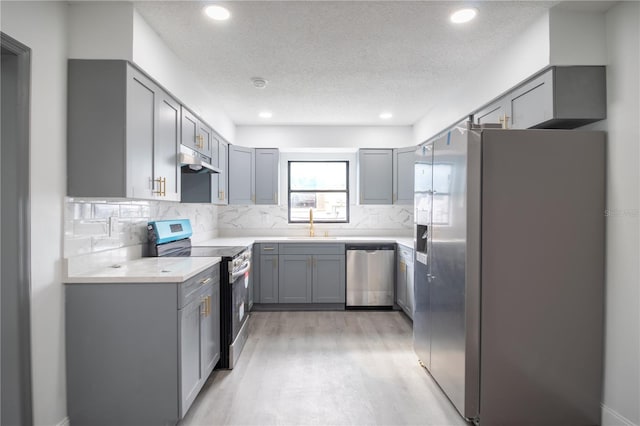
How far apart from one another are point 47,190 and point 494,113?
3012mm

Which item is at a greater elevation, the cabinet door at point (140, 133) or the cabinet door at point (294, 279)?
the cabinet door at point (140, 133)

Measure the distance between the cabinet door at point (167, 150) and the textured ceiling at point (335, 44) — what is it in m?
0.45

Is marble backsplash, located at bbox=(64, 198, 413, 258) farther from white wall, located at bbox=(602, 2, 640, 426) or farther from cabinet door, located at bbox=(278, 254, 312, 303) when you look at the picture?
white wall, located at bbox=(602, 2, 640, 426)

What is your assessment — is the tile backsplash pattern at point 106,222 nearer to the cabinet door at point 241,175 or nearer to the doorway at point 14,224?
the doorway at point 14,224

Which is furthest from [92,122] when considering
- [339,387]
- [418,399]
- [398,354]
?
[398,354]

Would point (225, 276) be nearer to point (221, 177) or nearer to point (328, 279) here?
point (221, 177)

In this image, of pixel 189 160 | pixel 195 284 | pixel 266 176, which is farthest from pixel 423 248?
pixel 266 176

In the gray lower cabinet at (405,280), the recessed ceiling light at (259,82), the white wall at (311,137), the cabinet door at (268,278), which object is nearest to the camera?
the recessed ceiling light at (259,82)

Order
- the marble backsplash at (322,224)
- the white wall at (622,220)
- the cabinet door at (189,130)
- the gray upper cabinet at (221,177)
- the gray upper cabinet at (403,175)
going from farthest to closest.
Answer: the marble backsplash at (322,224) → the gray upper cabinet at (403,175) → the gray upper cabinet at (221,177) → the cabinet door at (189,130) → the white wall at (622,220)

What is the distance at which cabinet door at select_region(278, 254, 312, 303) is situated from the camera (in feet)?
15.2

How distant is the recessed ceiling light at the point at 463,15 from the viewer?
2207mm

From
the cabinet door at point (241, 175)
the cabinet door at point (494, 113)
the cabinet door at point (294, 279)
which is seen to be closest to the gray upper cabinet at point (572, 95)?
the cabinet door at point (494, 113)

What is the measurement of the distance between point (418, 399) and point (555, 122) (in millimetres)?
1993

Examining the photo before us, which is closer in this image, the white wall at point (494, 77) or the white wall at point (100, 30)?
the white wall at point (100, 30)
